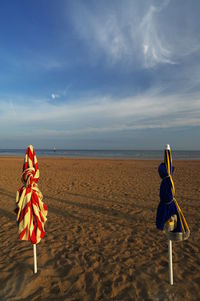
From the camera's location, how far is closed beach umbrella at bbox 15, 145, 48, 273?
3180 millimetres

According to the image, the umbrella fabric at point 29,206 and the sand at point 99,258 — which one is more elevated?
the umbrella fabric at point 29,206

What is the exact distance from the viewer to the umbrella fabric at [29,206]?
3180 mm

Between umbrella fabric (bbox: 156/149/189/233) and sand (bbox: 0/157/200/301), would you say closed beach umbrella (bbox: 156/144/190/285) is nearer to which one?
umbrella fabric (bbox: 156/149/189/233)

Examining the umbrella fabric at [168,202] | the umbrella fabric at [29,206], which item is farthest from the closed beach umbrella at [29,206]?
the umbrella fabric at [168,202]

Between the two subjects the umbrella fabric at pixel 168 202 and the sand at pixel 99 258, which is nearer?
the umbrella fabric at pixel 168 202

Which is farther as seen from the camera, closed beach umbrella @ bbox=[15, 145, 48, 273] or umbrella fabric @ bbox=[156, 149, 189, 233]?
closed beach umbrella @ bbox=[15, 145, 48, 273]

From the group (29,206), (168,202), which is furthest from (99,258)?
(168,202)

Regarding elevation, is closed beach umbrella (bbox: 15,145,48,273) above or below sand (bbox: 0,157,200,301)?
above

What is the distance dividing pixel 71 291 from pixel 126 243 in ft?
6.30

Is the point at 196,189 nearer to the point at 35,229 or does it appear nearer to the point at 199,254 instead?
the point at 199,254

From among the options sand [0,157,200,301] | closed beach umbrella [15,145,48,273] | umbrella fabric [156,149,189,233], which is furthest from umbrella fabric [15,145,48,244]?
umbrella fabric [156,149,189,233]

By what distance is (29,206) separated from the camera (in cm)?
321

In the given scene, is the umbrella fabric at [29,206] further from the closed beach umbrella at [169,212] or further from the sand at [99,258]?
the closed beach umbrella at [169,212]

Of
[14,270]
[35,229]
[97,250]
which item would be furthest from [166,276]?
[14,270]
